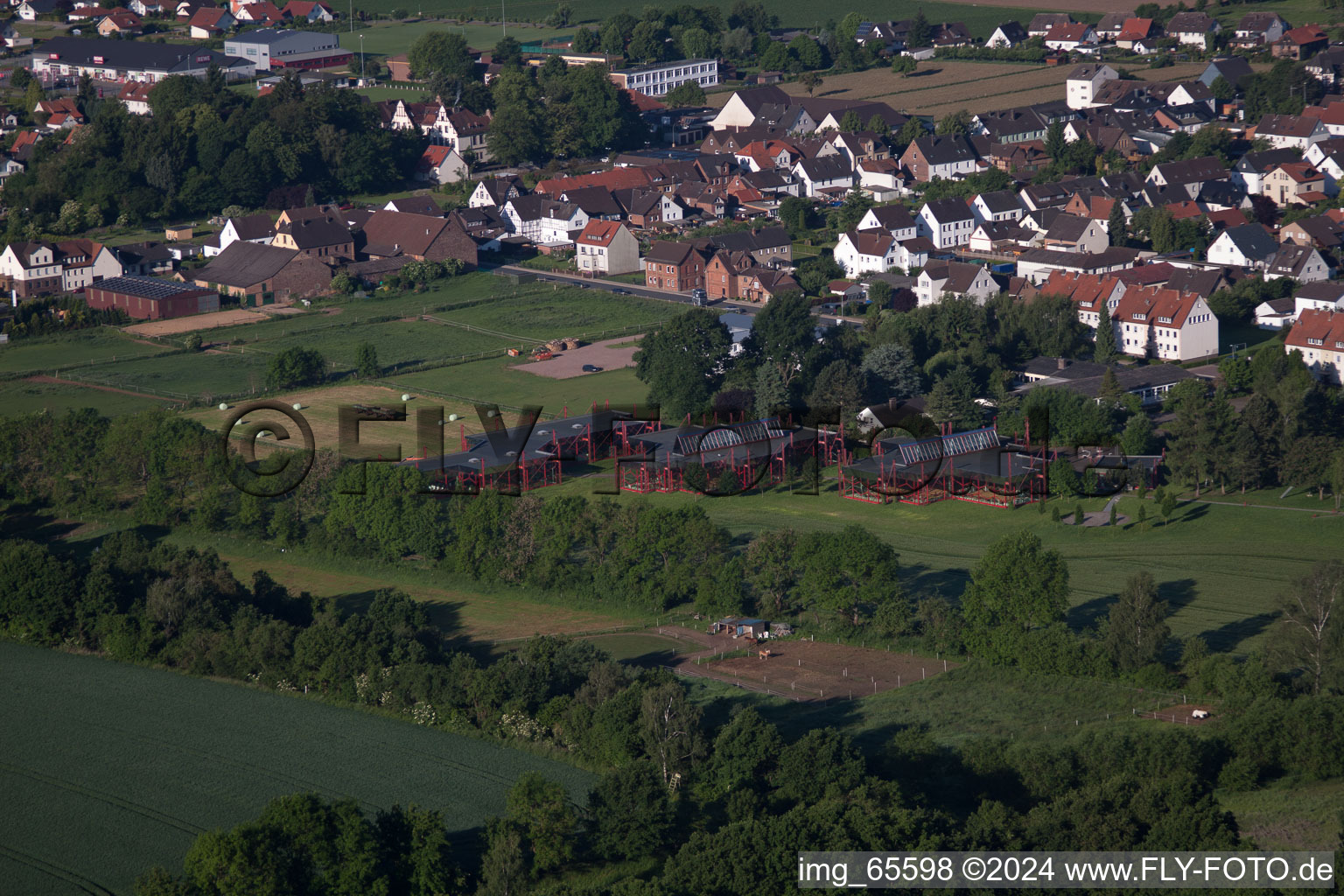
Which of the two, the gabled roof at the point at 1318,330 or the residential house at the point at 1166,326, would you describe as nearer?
the gabled roof at the point at 1318,330

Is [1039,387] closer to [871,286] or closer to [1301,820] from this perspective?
[871,286]

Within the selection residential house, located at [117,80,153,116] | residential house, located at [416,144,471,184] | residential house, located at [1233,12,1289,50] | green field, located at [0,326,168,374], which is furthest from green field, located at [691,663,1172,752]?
residential house, located at [1233,12,1289,50]

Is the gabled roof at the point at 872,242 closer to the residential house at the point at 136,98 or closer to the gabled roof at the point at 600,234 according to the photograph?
the gabled roof at the point at 600,234

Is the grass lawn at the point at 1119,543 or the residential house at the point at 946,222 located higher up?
the residential house at the point at 946,222

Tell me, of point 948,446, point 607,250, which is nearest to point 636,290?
point 607,250

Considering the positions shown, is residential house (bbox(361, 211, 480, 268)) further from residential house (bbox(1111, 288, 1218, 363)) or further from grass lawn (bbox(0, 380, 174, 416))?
residential house (bbox(1111, 288, 1218, 363))

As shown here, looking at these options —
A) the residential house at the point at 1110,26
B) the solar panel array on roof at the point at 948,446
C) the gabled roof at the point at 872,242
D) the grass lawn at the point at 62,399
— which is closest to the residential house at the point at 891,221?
the gabled roof at the point at 872,242

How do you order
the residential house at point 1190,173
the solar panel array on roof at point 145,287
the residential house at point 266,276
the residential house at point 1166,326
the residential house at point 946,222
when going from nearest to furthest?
the residential house at point 1166,326, the solar panel array on roof at point 145,287, the residential house at point 266,276, the residential house at point 946,222, the residential house at point 1190,173

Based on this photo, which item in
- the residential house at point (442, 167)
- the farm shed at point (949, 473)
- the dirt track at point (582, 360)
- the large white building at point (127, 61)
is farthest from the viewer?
the large white building at point (127, 61)

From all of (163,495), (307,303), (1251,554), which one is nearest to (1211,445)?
(1251,554)
